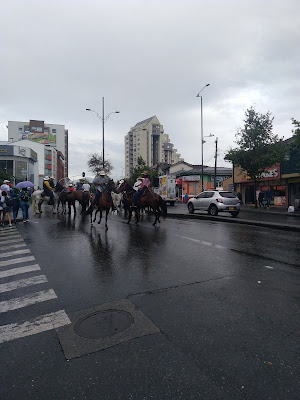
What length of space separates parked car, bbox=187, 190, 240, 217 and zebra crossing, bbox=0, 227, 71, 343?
44.1 feet

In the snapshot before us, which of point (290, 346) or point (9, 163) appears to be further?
point (9, 163)

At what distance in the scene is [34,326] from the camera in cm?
323

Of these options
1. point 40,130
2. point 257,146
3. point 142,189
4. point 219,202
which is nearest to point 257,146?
point 257,146

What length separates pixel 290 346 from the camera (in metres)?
2.71

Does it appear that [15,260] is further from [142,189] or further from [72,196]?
[72,196]

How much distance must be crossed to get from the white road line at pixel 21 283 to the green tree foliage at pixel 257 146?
80.2 ft

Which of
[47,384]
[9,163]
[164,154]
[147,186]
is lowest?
[47,384]

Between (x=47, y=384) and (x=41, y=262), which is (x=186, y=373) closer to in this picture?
(x=47, y=384)

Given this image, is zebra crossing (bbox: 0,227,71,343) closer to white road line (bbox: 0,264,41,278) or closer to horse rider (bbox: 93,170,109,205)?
white road line (bbox: 0,264,41,278)

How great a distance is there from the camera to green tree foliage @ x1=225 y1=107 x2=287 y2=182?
25.1 meters

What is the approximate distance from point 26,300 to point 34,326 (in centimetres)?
90

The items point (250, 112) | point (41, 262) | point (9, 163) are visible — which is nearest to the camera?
point (41, 262)

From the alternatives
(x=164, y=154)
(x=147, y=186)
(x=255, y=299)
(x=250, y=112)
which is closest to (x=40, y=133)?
(x=164, y=154)

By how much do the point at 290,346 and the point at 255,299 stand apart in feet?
3.75
